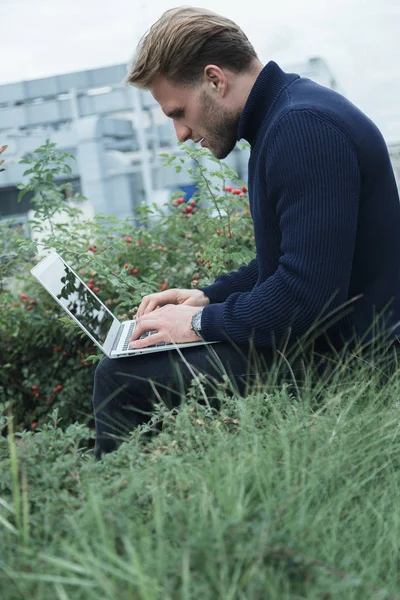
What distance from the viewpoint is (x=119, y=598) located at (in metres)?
1.24

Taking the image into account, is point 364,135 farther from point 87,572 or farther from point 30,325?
point 30,325

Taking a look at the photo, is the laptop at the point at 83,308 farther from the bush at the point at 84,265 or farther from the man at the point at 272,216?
the bush at the point at 84,265

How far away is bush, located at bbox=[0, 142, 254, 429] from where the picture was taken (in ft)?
13.3

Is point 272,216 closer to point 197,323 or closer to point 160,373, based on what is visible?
point 197,323

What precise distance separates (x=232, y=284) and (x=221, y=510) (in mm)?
1495

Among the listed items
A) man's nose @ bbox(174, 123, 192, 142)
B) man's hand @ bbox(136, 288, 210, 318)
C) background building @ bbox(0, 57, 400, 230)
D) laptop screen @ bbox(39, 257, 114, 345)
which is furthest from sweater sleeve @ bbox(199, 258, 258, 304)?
background building @ bbox(0, 57, 400, 230)

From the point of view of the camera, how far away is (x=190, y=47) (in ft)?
8.40

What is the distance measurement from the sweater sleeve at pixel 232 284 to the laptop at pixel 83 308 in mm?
303

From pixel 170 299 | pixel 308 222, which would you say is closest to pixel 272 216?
pixel 308 222

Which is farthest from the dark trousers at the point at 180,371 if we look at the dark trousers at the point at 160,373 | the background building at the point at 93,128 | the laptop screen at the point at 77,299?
the background building at the point at 93,128

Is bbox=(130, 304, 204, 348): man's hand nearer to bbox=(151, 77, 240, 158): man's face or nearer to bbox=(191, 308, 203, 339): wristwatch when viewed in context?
bbox=(191, 308, 203, 339): wristwatch

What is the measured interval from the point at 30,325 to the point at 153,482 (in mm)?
2782

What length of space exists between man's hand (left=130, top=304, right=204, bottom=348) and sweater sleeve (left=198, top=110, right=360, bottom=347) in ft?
0.71

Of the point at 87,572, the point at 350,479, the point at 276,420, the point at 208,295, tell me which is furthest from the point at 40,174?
the point at 87,572
